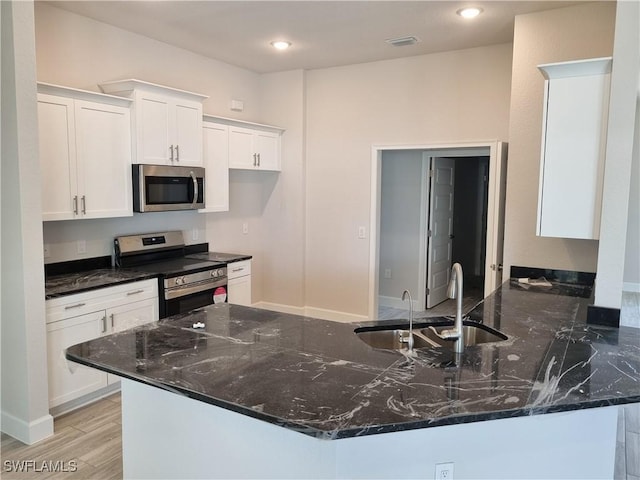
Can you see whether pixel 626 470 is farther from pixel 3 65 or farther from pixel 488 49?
pixel 3 65

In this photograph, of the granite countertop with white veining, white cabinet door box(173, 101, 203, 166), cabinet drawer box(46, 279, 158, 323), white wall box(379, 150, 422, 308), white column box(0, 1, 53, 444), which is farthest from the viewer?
white wall box(379, 150, 422, 308)

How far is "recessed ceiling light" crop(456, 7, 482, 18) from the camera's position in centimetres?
353

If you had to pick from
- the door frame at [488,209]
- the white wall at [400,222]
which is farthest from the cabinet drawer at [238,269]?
the white wall at [400,222]

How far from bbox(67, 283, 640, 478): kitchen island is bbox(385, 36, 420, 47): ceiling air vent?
299 cm

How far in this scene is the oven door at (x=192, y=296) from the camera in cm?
391

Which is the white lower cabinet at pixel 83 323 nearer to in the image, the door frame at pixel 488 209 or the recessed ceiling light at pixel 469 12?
the door frame at pixel 488 209

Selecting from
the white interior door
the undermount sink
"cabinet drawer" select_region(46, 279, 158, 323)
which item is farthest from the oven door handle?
the white interior door

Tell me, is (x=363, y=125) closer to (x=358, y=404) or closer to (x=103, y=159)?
(x=103, y=159)

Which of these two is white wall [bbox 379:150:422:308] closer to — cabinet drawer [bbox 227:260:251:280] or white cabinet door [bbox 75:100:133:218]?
cabinet drawer [bbox 227:260:251:280]

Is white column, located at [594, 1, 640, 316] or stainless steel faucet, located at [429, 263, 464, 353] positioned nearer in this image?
stainless steel faucet, located at [429, 263, 464, 353]

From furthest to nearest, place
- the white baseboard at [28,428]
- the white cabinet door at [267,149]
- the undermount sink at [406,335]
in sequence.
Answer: the white cabinet door at [267,149], the white baseboard at [28,428], the undermount sink at [406,335]

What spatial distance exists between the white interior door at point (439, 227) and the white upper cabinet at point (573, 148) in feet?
10.9
